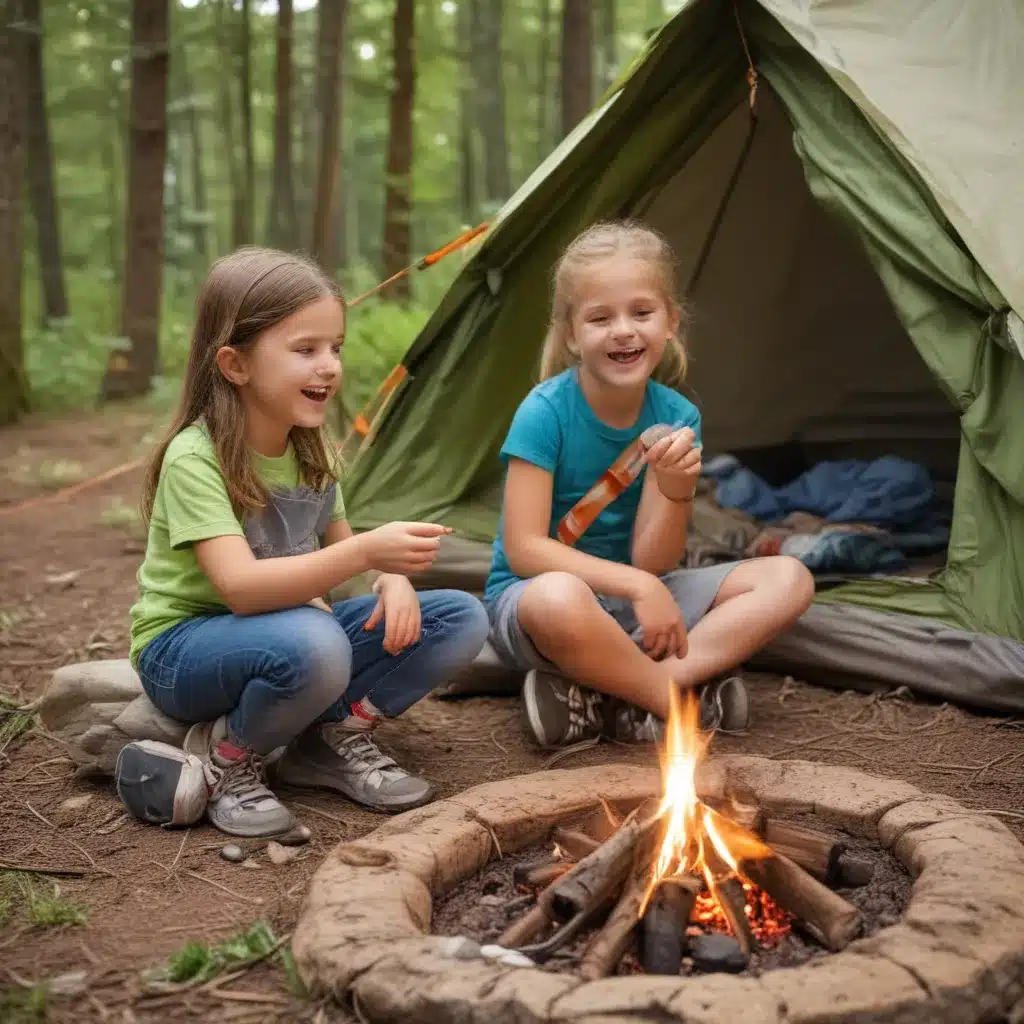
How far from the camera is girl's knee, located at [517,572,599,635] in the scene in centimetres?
264

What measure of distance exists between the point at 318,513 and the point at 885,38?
205 cm

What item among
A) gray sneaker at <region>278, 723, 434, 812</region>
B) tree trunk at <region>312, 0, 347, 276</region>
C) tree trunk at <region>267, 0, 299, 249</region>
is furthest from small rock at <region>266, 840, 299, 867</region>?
tree trunk at <region>267, 0, 299, 249</region>

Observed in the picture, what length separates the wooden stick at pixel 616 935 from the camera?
1665 mm

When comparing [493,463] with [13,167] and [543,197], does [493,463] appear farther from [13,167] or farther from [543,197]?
[13,167]

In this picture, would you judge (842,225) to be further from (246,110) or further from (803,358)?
(246,110)

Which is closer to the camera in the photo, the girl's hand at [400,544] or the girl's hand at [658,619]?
the girl's hand at [400,544]

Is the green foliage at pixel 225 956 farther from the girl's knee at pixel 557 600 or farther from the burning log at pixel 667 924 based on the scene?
the girl's knee at pixel 557 600

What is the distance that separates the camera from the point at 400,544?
2232 mm

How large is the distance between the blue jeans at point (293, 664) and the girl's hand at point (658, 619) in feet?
1.14

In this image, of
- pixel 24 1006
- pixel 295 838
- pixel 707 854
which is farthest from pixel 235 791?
pixel 707 854

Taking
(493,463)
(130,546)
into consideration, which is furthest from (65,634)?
(493,463)

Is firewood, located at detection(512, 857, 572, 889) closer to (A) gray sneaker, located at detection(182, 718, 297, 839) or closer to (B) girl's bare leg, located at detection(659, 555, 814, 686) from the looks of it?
(A) gray sneaker, located at detection(182, 718, 297, 839)

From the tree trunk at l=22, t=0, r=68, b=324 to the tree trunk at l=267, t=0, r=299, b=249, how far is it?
79.3 inches

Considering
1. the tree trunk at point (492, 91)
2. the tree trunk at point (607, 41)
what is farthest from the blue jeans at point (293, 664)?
the tree trunk at point (607, 41)
